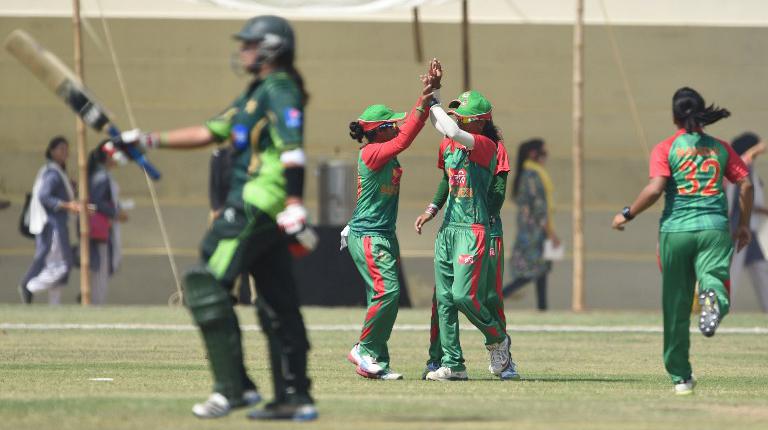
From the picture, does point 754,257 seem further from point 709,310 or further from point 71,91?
point 71,91

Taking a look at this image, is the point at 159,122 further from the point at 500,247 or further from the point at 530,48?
the point at 500,247

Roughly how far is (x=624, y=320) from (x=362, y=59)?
6383 millimetres

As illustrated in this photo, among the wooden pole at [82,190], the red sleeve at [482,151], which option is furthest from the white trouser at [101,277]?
the red sleeve at [482,151]

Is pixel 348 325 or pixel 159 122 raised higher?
pixel 159 122

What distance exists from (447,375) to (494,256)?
1006mm

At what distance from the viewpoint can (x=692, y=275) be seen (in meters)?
10.8

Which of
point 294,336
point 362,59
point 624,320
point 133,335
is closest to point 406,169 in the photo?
point 362,59

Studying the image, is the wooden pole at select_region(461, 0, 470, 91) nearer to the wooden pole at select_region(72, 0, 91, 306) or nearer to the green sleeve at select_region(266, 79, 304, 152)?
the wooden pole at select_region(72, 0, 91, 306)

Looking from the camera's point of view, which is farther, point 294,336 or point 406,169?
point 406,169

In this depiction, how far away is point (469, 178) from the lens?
39.8 feet

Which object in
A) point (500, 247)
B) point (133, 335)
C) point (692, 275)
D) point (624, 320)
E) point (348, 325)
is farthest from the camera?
point (624, 320)

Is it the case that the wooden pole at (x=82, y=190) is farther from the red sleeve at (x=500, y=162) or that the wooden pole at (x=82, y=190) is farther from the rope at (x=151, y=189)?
the red sleeve at (x=500, y=162)

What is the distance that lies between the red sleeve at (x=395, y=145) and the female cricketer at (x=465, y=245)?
0.37m

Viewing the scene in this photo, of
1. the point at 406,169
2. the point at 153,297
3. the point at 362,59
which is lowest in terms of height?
the point at 153,297
